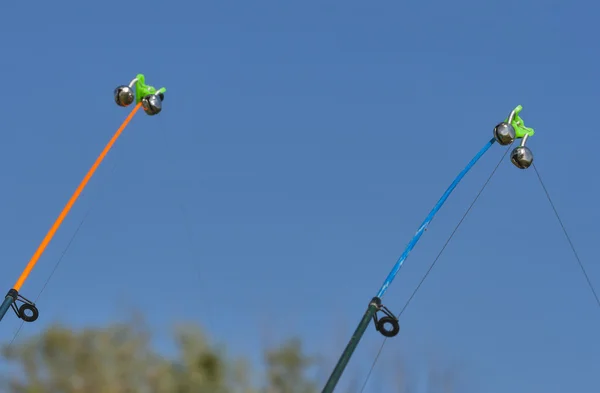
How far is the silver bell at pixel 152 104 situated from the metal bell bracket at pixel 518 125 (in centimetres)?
585

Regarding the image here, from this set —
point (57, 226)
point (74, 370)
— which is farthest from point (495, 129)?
point (74, 370)

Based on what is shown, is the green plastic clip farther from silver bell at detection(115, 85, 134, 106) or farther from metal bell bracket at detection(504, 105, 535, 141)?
metal bell bracket at detection(504, 105, 535, 141)

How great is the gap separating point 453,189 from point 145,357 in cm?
1181

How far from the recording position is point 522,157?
18750 millimetres

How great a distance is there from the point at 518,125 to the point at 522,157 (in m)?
0.67

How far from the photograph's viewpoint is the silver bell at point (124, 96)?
20094 mm

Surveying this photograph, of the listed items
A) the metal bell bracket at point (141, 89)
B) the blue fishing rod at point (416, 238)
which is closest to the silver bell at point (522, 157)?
the blue fishing rod at point (416, 238)

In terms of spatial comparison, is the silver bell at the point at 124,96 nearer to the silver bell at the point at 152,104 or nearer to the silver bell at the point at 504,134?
the silver bell at the point at 152,104

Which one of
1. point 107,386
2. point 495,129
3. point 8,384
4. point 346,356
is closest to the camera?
point 346,356

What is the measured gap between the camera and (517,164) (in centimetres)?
1883

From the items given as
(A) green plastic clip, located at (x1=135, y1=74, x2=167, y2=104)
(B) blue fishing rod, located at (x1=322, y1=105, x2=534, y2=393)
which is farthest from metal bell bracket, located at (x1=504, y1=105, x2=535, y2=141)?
(A) green plastic clip, located at (x1=135, y1=74, x2=167, y2=104)

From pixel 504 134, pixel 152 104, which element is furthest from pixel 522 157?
pixel 152 104

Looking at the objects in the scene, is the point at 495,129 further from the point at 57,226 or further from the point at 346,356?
the point at 57,226

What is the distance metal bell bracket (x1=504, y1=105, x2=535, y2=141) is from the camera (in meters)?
19.1
